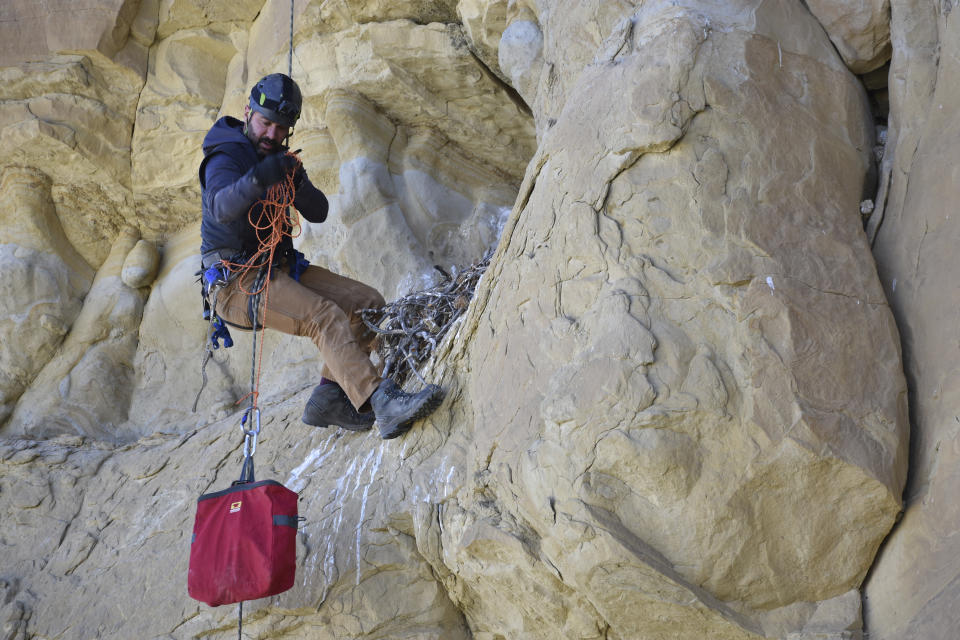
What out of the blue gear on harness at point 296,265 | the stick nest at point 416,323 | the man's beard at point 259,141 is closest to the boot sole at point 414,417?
the stick nest at point 416,323

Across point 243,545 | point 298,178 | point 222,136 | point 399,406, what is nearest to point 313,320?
point 399,406

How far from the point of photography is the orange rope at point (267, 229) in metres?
4.35

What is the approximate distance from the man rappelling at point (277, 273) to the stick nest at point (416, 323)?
0.31 m

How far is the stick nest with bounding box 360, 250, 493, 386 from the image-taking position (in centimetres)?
474

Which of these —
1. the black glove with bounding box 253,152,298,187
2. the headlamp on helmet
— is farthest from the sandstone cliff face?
the headlamp on helmet

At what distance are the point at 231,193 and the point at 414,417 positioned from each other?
1243 millimetres

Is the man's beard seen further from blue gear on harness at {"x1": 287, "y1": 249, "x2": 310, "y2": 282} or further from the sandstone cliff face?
the sandstone cliff face

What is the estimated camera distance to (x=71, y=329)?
23.1 ft

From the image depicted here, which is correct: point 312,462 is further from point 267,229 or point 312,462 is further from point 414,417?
point 267,229

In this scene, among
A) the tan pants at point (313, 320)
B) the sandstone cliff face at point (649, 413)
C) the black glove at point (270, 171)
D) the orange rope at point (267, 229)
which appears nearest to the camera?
the sandstone cliff face at point (649, 413)

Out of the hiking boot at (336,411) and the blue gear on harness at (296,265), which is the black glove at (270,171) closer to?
the blue gear on harness at (296,265)

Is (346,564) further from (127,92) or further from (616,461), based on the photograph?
(127,92)

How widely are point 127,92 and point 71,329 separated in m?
1.84

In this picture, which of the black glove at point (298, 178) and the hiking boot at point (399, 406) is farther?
the black glove at point (298, 178)
